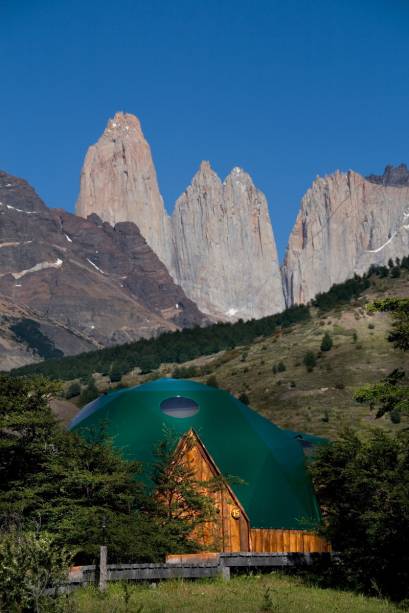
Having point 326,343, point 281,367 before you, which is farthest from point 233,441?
point 326,343

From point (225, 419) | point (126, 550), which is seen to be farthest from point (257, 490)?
point (126, 550)

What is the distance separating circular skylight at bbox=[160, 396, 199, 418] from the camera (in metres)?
41.4

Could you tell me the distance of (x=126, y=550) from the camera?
24.3m

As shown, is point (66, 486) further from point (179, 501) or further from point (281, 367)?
point (281, 367)

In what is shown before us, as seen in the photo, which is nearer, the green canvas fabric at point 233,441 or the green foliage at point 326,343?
the green canvas fabric at point 233,441

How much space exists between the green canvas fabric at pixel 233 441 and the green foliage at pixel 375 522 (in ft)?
20.4

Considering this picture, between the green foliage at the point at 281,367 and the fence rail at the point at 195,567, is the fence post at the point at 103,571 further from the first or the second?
the green foliage at the point at 281,367

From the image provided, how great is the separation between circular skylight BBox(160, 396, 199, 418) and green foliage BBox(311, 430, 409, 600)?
Result: 414 inches

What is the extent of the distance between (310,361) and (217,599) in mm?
108707

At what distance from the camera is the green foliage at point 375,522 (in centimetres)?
2248

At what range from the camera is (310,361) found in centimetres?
12700

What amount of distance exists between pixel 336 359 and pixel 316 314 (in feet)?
170

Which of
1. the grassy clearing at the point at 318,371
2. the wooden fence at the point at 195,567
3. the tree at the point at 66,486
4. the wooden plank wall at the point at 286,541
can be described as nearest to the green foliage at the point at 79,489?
the tree at the point at 66,486

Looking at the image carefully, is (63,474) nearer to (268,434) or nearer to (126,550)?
(126,550)
